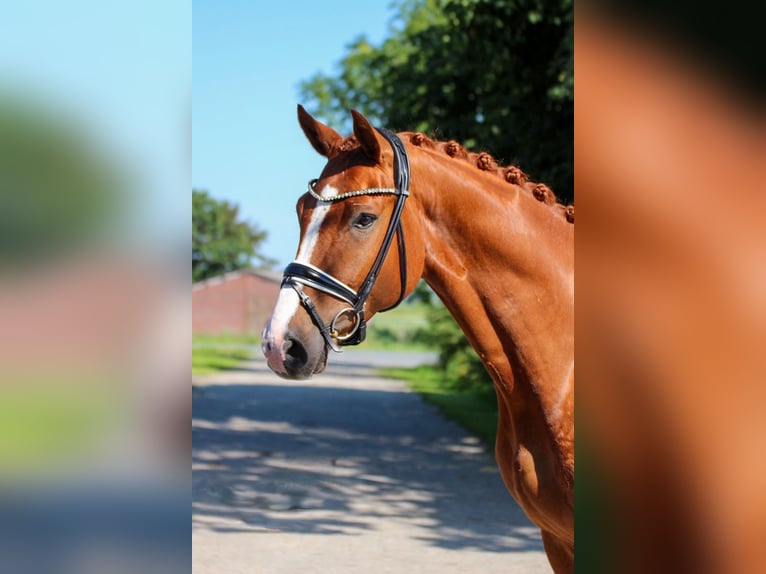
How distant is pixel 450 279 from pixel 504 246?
0.21 m

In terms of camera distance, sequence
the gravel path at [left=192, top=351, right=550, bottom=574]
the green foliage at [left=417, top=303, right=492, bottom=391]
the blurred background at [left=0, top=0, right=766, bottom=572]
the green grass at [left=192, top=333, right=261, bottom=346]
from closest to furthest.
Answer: the blurred background at [left=0, top=0, right=766, bottom=572] < the gravel path at [left=192, top=351, right=550, bottom=574] < the green foliage at [left=417, top=303, right=492, bottom=391] < the green grass at [left=192, top=333, right=261, bottom=346]

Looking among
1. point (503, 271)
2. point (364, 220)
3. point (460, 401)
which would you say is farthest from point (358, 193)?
point (460, 401)

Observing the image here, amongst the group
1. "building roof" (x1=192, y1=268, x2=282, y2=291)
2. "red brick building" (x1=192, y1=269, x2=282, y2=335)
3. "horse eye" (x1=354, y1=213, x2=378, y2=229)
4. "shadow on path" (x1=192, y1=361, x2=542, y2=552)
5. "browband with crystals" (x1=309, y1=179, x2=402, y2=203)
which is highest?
"building roof" (x1=192, y1=268, x2=282, y2=291)

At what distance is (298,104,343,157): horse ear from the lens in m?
2.92

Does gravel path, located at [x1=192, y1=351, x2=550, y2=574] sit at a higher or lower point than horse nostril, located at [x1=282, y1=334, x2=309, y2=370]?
lower

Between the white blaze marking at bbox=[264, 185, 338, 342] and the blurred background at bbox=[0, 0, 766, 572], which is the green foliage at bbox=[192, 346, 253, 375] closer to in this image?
the white blaze marking at bbox=[264, 185, 338, 342]

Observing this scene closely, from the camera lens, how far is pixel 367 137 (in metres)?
2.69

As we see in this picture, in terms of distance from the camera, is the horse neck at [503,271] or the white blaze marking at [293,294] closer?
the white blaze marking at [293,294]

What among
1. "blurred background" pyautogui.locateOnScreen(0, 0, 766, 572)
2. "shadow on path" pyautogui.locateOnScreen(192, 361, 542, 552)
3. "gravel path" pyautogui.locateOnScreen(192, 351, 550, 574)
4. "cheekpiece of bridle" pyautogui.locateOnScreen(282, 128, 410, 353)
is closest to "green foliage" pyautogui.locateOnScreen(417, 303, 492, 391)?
"shadow on path" pyautogui.locateOnScreen(192, 361, 542, 552)

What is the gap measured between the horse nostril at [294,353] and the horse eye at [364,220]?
43 centimetres

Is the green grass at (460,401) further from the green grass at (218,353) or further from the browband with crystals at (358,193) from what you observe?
the browband with crystals at (358,193)

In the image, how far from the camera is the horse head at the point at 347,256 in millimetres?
2518
